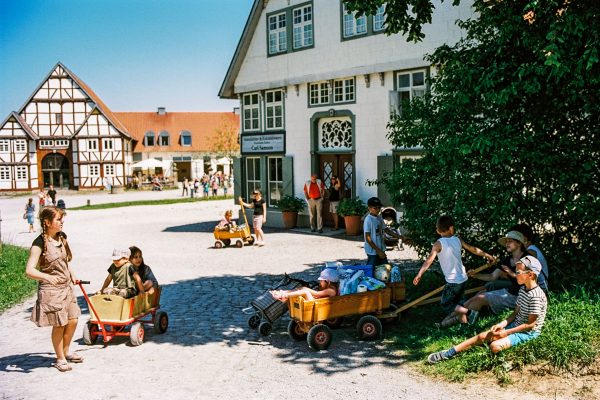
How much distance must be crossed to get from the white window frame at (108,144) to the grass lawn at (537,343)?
55.3 meters

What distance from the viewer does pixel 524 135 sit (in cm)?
873

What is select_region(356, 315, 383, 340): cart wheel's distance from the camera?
8.45 metres

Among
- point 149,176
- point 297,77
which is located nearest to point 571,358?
point 297,77

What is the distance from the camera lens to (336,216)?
20.8 m

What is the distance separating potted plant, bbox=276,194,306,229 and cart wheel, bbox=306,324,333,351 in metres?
13.8

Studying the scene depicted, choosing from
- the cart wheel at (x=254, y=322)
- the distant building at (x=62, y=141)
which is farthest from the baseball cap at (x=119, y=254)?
the distant building at (x=62, y=141)

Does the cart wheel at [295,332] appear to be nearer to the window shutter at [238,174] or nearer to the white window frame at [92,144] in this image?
the window shutter at [238,174]

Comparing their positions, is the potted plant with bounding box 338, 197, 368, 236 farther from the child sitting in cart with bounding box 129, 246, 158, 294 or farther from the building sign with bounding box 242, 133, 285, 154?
the child sitting in cart with bounding box 129, 246, 158, 294

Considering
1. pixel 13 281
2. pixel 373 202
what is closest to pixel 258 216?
pixel 13 281

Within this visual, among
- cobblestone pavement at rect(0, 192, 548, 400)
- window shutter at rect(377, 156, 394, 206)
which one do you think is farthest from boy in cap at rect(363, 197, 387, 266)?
window shutter at rect(377, 156, 394, 206)

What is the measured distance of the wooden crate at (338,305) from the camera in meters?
8.13

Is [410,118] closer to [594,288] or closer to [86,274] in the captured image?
[594,288]

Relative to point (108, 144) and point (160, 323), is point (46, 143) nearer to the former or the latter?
point (108, 144)

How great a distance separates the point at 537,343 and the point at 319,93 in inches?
608
